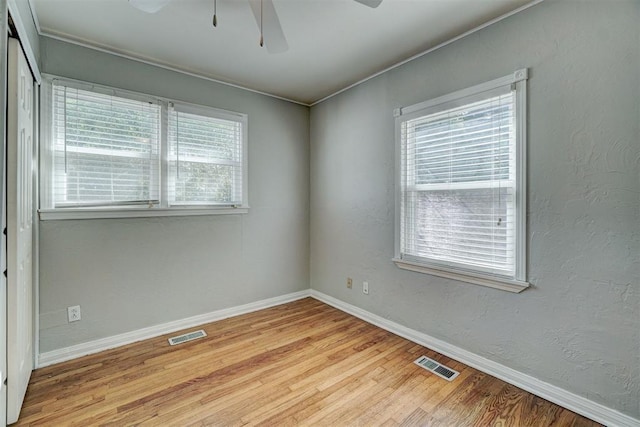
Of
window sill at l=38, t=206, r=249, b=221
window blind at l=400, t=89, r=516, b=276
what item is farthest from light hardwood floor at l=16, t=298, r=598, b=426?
window sill at l=38, t=206, r=249, b=221

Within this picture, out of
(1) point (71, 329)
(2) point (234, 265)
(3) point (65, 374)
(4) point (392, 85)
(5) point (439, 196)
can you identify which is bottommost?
(3) point (65, 374)

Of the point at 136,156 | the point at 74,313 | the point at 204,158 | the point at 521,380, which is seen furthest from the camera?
the point at 204,158

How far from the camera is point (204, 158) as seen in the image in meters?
3.10

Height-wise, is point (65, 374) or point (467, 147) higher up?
point (467, 147)

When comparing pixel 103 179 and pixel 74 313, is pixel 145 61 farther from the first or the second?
pixel 74 313

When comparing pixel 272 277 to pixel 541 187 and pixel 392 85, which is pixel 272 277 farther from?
pixel 541 187

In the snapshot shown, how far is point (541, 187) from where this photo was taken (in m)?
1.94

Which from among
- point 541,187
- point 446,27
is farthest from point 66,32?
point 541,187

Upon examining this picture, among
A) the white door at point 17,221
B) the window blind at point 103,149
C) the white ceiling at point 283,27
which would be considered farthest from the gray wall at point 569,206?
the white door at point 17,221

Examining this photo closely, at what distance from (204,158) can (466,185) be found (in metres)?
2.43

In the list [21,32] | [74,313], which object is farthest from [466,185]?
[74,313]

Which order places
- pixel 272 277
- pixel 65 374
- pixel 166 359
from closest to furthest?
pixel 65 374 → pixel 166 359 → pixel 272 277

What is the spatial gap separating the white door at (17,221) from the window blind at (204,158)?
3.47 ft

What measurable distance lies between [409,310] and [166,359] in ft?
6.79
